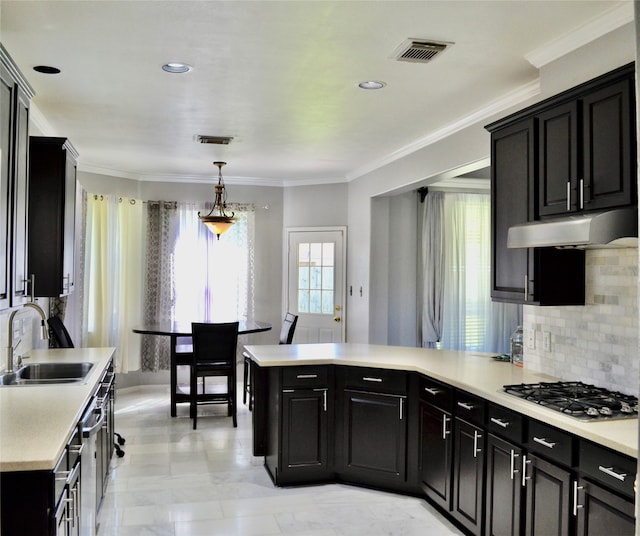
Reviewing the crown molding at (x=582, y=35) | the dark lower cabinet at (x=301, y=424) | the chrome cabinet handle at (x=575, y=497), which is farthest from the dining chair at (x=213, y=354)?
the chrome cabinet handle at (x=575, y=497)

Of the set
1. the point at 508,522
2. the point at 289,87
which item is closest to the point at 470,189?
the point at 289,87

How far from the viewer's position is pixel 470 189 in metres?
7.24

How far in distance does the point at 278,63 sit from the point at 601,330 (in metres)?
2.30

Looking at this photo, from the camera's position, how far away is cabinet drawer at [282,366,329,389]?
4055 millimetres

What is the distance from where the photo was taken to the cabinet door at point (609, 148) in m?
2.48

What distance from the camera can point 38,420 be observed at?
2.44 m

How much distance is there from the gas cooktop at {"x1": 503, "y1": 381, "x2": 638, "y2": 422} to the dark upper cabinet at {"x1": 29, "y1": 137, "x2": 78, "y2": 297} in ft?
9.67

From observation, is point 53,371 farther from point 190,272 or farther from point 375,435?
point 190,272

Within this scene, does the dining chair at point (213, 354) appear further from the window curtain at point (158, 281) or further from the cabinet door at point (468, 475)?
the cabinet door at point (468, 475)

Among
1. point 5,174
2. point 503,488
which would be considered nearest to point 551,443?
point 503,488

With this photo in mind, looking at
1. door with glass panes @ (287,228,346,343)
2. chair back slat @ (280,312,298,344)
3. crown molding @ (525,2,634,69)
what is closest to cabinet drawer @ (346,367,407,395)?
crown molding @ (525,2,634,69)

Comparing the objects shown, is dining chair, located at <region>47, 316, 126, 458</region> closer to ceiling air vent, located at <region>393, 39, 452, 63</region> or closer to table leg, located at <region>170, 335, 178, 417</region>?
table leg, located at <region>170, 335, 178, 417</region>

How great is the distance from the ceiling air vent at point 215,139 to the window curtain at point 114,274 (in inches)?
83.0

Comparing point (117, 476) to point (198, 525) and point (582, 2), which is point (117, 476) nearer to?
point (198, 525)
